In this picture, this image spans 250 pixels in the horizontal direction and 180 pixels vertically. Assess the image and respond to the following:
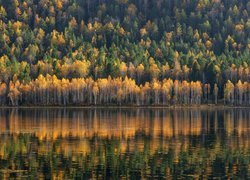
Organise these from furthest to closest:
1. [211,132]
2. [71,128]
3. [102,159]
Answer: [71,128] < [211,132] < [102,159]

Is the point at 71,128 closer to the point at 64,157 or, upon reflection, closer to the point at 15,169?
the point at 64,157

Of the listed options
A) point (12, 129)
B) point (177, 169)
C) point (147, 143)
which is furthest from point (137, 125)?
point (177, 169)

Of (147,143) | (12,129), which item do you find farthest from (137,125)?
(147,143)

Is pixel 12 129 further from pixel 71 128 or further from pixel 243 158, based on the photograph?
pixel 243 158

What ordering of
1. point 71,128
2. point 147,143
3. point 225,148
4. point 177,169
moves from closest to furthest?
1. point 177,169
2. point 225,148
3. point 147,143
4. point 71,128

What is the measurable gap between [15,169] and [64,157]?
12.0 m

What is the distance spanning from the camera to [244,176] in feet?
253

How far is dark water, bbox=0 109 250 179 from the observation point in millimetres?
79812

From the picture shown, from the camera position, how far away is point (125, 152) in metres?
99.1

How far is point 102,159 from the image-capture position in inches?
3602

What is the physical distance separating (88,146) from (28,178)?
105 feet

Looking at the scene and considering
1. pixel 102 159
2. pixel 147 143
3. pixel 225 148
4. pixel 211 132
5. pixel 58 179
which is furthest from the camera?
pixel 211 132

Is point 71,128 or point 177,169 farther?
point 71,128

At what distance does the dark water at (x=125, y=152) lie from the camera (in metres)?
79.8
